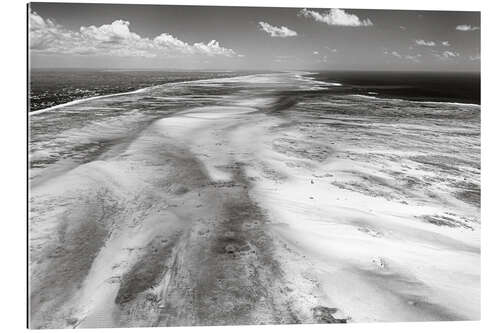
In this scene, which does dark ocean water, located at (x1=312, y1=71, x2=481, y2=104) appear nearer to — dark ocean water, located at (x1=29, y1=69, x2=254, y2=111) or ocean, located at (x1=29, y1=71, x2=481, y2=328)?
ocean, located at (x1=29, y1=71, x2=481, y2=328)

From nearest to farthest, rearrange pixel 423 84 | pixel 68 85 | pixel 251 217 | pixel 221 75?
pixel 251 217
pixel 68 85
pixel 423 84
pixel 221 75

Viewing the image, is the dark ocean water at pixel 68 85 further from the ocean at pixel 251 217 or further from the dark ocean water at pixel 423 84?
the dark ocean water at pixel 423 84

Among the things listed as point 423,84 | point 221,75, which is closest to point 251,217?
point 221,75

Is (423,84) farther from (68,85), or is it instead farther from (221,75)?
(68,85)

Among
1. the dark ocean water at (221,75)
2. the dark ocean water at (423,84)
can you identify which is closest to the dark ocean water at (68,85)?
the dark ocean water at (221,75)

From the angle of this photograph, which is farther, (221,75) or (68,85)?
(221,75)

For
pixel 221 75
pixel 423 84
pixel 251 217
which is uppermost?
pixel 221 75
